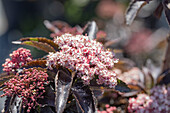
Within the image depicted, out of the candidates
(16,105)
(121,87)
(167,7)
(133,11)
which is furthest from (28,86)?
(167,7)

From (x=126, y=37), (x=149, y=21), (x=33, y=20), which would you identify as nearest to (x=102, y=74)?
(x=126, y=37)

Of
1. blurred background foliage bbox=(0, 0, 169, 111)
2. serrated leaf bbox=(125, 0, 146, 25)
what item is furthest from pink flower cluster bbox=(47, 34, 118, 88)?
blurred background foliage bbox=(0, 0, 169, 111)

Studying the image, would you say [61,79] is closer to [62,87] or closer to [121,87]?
[62,87]

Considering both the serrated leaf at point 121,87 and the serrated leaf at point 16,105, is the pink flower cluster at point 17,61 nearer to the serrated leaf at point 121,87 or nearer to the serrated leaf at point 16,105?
the serrated leaf at point 16,105

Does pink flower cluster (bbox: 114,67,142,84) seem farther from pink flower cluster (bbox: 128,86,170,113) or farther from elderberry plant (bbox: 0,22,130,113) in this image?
elderberry plant (bbox: 0,22,130,113)

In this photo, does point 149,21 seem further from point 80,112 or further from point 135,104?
point 80,112
